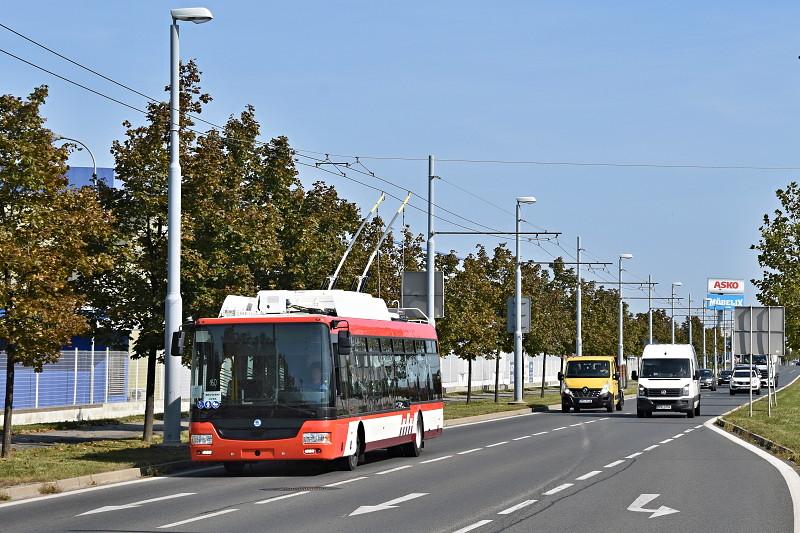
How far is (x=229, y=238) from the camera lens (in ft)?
101

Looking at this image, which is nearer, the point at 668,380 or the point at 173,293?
the point at 173,293

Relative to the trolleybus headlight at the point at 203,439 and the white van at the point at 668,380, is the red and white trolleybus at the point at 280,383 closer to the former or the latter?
the trolleybus headlight at the point at 203,439

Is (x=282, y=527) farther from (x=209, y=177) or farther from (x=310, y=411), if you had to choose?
(x=209, y=177)

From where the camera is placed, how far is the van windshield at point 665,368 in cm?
4906

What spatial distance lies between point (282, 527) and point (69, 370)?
1079 inches

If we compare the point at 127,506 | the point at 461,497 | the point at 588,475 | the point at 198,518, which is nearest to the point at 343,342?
the point at 588,475

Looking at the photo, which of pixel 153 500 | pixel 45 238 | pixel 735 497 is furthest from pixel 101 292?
pixel 735 497

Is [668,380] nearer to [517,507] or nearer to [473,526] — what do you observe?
[517,507]

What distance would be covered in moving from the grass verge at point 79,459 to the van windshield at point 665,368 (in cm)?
2470

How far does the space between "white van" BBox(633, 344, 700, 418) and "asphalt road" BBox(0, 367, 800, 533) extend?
20281 millimetres

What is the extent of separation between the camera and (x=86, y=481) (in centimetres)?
2006

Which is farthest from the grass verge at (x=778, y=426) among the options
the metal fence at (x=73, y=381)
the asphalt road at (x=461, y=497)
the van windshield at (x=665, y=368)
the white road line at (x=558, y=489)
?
the metal fence at (x=73, y=381)

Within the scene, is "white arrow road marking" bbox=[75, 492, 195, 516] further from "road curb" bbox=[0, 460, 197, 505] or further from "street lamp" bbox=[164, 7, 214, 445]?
"street lamp" bbox=[164, 7, 214, 445]

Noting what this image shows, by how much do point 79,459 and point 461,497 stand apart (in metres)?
8.46
